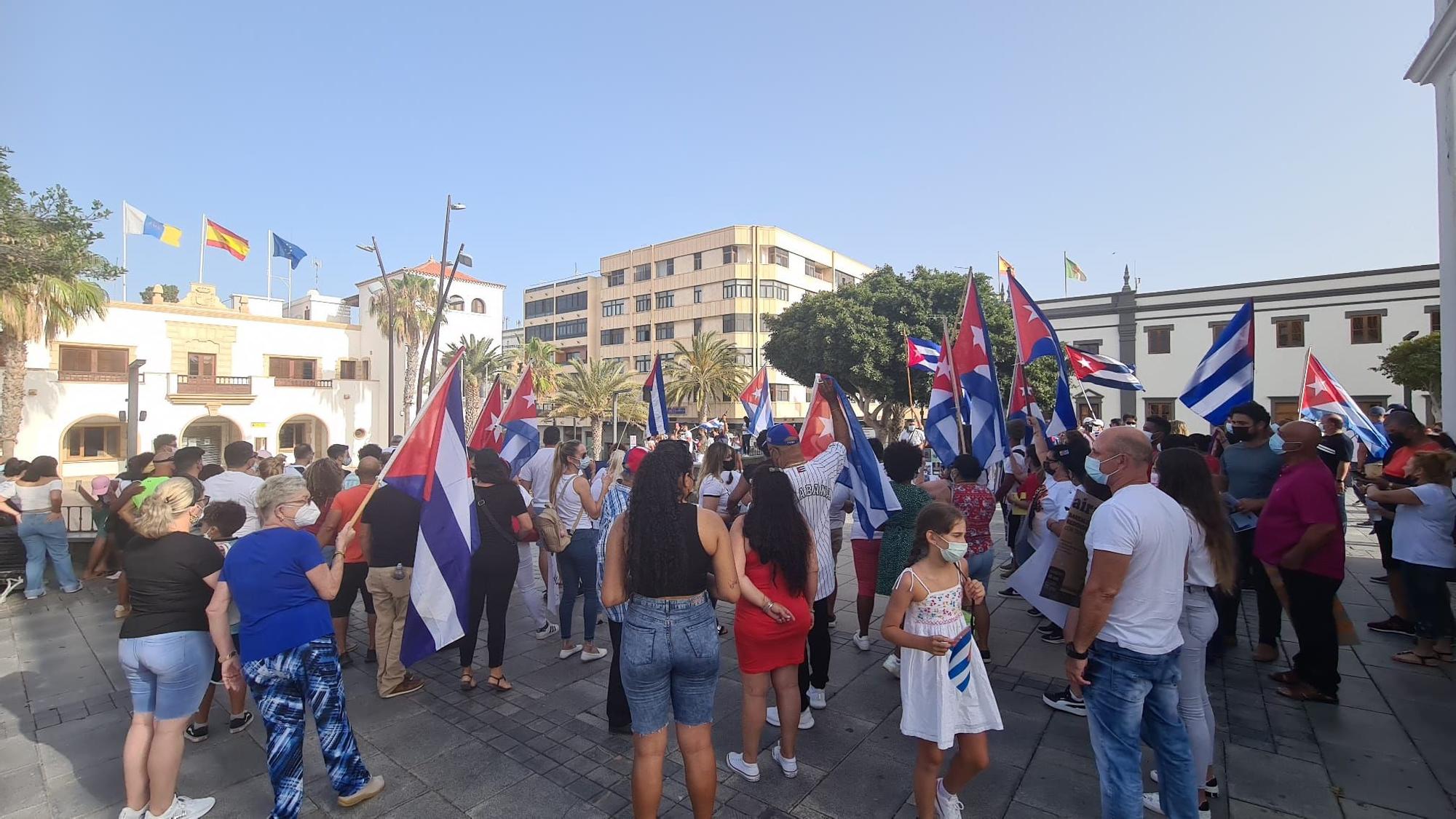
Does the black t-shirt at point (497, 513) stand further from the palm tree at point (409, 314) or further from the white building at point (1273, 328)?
the palm tree at point (409, 314)

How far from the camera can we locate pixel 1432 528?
5.15 m

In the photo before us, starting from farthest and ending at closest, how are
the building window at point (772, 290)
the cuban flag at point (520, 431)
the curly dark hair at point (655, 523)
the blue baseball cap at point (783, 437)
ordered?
the building window at point (772, 290), the cuban flag at point (520, 431), the blue baseball cap at point (783, 437), the curly dark hair at point (655, 523)

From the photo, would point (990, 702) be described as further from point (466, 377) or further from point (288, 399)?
point (466, 377)

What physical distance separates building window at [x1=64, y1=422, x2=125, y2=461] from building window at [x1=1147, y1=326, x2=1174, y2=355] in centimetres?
4984

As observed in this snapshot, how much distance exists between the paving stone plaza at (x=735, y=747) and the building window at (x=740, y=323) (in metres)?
42.3

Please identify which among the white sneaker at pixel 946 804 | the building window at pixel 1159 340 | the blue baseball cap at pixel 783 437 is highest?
the building window at pixel 1159 340

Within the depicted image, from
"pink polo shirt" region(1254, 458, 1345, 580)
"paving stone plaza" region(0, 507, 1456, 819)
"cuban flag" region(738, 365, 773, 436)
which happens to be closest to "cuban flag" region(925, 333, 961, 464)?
"paving stone plaza" region(0, 507, 1456, 819)

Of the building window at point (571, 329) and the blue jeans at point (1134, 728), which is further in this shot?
the building window at point (571, 329)

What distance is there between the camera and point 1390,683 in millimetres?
4910

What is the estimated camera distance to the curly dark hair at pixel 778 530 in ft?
11.3

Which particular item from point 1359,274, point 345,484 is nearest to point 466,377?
point 345,484

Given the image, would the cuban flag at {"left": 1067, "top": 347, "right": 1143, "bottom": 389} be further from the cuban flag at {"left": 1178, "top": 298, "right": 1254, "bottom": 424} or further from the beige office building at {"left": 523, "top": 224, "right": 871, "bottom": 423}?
the beige office building at {"left": 523, "top": 224, "right": 871, "bottom": 423}

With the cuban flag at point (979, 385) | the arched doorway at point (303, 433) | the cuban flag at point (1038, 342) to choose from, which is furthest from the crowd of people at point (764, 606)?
the arched doorway at point (303, 433)

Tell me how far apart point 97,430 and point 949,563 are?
39.7 m
